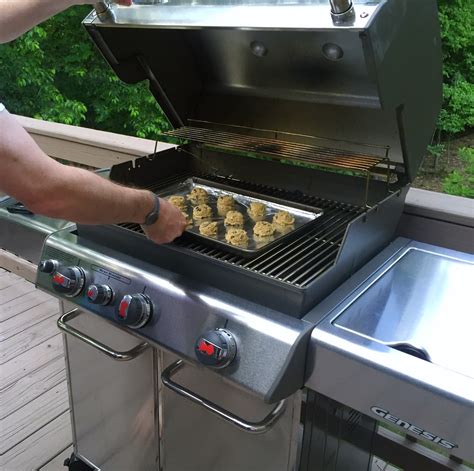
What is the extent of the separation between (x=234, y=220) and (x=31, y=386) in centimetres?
154

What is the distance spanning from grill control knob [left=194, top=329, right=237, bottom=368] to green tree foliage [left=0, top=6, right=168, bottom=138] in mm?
5396

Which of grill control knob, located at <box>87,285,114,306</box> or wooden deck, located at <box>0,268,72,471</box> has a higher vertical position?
grill control knob, located at <box>87,285,114,306</box>

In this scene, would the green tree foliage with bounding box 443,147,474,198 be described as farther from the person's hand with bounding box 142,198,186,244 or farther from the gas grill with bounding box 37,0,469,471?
the person's hand with bounding box 142,198,186,244

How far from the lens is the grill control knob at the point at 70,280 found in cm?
131

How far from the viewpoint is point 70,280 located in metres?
1.31

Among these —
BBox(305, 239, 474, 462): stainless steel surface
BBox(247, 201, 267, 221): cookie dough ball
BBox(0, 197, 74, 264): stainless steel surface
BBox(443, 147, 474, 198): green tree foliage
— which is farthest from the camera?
BBox(443, 147, 474, 198): green tree foliage

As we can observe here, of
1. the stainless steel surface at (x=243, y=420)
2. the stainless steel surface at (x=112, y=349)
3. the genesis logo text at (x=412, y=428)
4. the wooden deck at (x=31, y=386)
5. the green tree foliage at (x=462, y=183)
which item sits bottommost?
the wooden deck at (x=31, y=386)

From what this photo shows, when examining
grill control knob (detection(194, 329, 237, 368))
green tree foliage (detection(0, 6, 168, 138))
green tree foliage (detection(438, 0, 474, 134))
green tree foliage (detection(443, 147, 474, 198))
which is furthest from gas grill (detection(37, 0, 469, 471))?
green tree foliage (detection(438, 0, 474, 134))

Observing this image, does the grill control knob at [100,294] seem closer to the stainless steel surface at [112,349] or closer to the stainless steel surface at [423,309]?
the stainless steel surface at [112,349]

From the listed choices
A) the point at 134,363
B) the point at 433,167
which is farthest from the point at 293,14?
the point at 433,167

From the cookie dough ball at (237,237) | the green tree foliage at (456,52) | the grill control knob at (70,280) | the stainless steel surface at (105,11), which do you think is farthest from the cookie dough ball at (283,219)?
the green tree foliage at (456,52)

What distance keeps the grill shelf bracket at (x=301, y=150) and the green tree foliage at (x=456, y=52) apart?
546 cm

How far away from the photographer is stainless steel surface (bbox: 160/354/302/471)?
1145 mm

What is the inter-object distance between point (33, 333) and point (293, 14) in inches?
90.1
